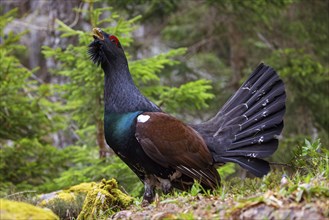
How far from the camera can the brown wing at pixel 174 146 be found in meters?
6.04

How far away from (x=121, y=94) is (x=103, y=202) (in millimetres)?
1296

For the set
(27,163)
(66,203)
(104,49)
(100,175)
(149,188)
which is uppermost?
(104,49)

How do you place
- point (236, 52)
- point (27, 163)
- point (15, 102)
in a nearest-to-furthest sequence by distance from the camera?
point (15, 102), point (27, 163), point (236, 52)

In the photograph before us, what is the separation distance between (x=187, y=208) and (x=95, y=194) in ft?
5.10

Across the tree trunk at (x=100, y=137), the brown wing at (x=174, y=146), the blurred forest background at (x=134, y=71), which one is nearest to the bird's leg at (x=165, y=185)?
the brown wing at (x=174, y=146)

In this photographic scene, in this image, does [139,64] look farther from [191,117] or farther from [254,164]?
[191,117]

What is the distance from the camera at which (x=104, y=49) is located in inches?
261

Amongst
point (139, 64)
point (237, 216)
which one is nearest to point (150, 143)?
point (237, 216)

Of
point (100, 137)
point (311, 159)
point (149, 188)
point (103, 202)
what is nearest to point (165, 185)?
point (149, 188)

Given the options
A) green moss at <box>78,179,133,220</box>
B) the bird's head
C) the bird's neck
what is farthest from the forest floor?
the bird's head

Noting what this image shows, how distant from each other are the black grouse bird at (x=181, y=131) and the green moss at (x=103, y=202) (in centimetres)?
32

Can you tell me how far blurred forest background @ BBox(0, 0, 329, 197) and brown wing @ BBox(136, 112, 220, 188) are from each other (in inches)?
37.4

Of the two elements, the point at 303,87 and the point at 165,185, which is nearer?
the point at 165,185

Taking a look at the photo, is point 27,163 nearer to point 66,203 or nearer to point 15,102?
point 15,102
